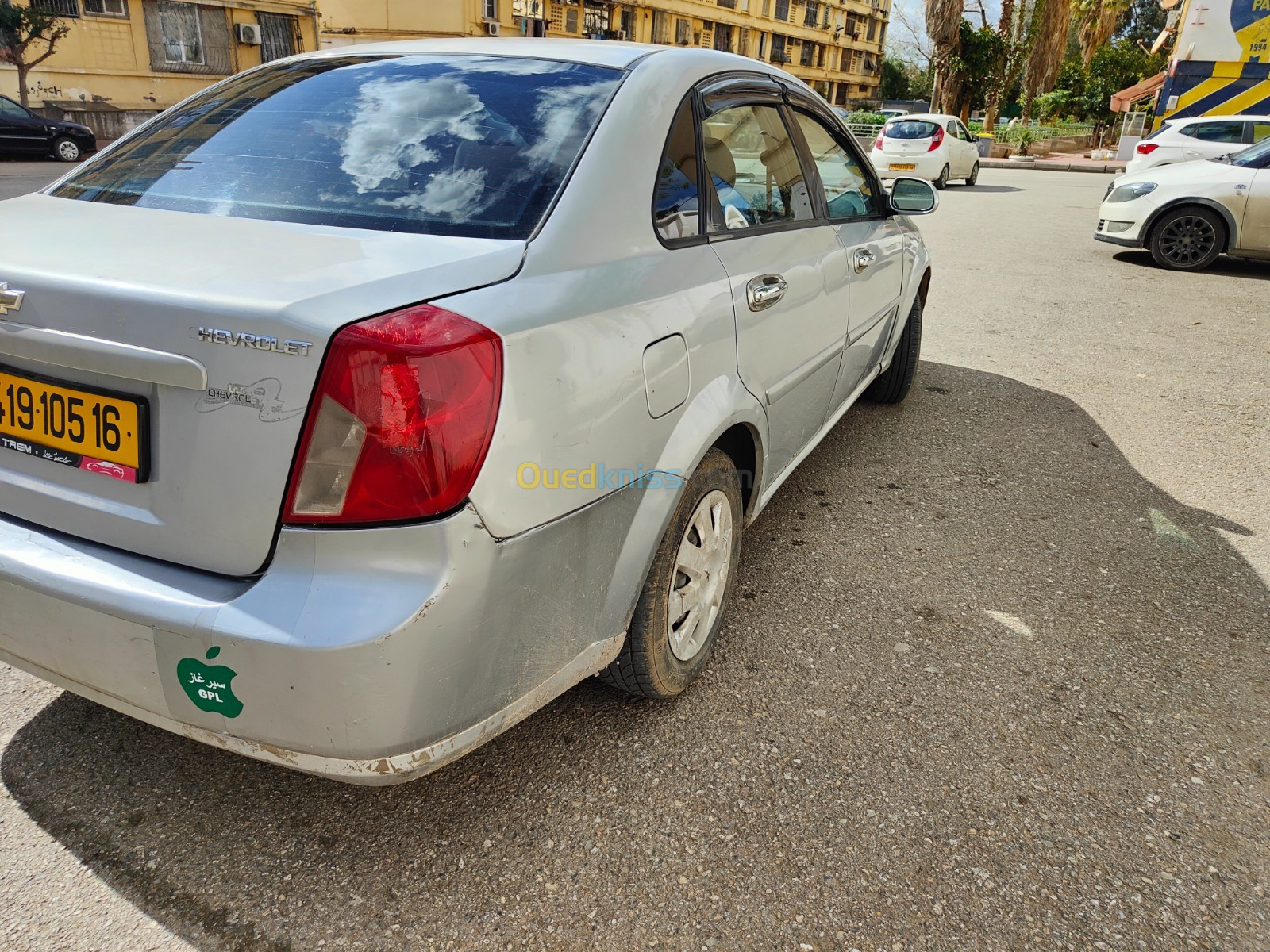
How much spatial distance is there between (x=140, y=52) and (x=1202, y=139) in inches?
1035

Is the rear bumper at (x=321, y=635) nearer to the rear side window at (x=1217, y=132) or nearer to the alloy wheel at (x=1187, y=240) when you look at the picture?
the alloy wheel at (x=1187, y=240)

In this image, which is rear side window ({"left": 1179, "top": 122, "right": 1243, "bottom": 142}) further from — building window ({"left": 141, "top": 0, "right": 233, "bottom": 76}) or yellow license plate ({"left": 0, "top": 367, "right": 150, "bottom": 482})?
building window ({"left": 141, "top": 0, "right": 233, "bottom": 76})

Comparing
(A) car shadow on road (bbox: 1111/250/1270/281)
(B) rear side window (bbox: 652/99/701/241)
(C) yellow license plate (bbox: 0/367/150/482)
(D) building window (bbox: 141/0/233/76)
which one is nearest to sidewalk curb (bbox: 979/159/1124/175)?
(A) car shadow on road (bbox: 1111/250/1270/281)

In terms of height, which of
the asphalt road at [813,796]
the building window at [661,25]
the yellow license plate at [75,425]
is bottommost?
the asphalt road at [813,796]

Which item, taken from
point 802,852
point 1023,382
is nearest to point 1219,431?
point 1023,382

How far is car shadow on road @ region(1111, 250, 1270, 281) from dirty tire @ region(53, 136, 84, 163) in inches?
786

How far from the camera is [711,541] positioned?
2.36m

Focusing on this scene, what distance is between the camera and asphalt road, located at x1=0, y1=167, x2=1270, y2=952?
173 cm

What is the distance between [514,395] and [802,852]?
1165mm

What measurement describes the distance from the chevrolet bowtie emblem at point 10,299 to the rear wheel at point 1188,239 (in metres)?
10.2

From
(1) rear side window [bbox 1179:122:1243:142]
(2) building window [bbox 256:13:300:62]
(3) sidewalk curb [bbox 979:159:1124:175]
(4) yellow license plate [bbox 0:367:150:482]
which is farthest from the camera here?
(2) building window [bbox 256:13:300:62]

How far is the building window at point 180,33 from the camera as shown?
25234 mm

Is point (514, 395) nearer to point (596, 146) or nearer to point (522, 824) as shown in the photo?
point (596, 146)

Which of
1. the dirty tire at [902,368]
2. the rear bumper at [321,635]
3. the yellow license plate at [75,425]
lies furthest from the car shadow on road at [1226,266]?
the yellow license plate at [75,425]
